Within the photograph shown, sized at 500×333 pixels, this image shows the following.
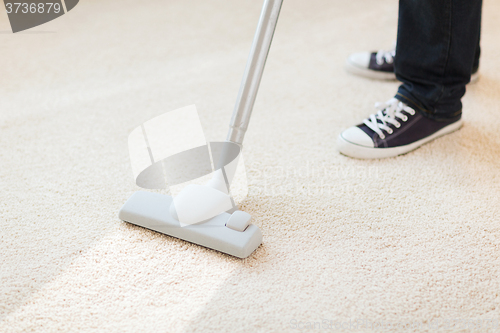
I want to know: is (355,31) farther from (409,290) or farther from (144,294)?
(144,294)

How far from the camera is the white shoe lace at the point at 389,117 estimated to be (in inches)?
40.1

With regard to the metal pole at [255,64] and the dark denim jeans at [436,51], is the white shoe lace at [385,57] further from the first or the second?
the metal pole at [255,64]

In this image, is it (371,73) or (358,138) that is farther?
(371,73)

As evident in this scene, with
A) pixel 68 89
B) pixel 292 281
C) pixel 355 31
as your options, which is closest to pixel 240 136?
pixel 292 281

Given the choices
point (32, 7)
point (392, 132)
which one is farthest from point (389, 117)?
point (32, 7)

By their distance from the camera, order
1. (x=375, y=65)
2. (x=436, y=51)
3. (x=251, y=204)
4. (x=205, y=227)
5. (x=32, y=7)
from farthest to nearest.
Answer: (x=32, y=7)
(x=375, y=65)
(x=436, y=51)
(x=251, y=204)
(x=205, y=227)

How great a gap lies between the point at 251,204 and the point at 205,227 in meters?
0.16

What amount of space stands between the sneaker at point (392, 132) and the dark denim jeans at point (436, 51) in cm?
3

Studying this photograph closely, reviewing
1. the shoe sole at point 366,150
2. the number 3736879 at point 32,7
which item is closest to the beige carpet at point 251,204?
the shoe sole at point 366,150

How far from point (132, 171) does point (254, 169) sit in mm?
269

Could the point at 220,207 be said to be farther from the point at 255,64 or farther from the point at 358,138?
the point at 358,138

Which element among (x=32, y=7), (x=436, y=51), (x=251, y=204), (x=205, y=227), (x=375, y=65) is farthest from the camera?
(x=32, y=7)

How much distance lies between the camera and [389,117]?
1044 millimetres

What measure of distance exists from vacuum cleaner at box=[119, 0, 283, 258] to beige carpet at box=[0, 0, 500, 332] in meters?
0.03
